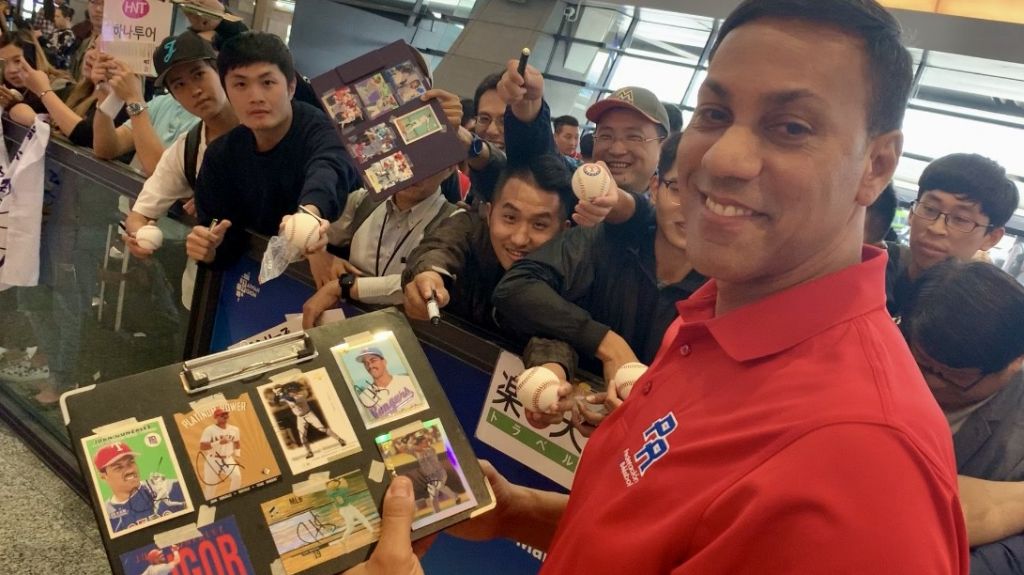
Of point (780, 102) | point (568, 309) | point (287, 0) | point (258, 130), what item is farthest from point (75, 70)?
point (287, 0)

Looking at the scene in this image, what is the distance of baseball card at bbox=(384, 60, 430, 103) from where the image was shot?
2.08m

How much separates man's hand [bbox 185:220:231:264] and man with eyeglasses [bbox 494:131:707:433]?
113 cm

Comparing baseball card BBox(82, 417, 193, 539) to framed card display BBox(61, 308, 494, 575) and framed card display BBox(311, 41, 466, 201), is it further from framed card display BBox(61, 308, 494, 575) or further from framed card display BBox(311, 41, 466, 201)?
framed card display BBox(311, 41, 466, 201)

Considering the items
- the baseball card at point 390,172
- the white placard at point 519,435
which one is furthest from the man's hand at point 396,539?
the baseball card at point 390,172

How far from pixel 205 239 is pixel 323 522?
1.52 meters

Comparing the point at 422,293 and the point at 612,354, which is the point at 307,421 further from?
the point at 612,354

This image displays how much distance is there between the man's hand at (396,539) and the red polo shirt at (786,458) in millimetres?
253

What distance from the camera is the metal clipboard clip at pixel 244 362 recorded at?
4.20 feet

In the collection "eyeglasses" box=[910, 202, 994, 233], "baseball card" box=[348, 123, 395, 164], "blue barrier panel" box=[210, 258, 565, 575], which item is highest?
"eyeglasses" box=[910, 202, 994, 233]

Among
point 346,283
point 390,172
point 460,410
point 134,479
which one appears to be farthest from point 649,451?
point 346,283

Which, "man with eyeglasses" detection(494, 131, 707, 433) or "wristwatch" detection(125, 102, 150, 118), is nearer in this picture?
"man with eyeglasses" detection(494, 131, 707, 433)

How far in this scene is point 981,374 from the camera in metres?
1.58

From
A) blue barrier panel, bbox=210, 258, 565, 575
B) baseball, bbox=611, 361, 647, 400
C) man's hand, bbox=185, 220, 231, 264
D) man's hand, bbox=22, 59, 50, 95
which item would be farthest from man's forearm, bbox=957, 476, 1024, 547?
man's hand, bbox=22, 59, 50, 95

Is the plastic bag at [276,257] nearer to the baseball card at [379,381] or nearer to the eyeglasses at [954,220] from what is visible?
the baseball card at [379,381]
